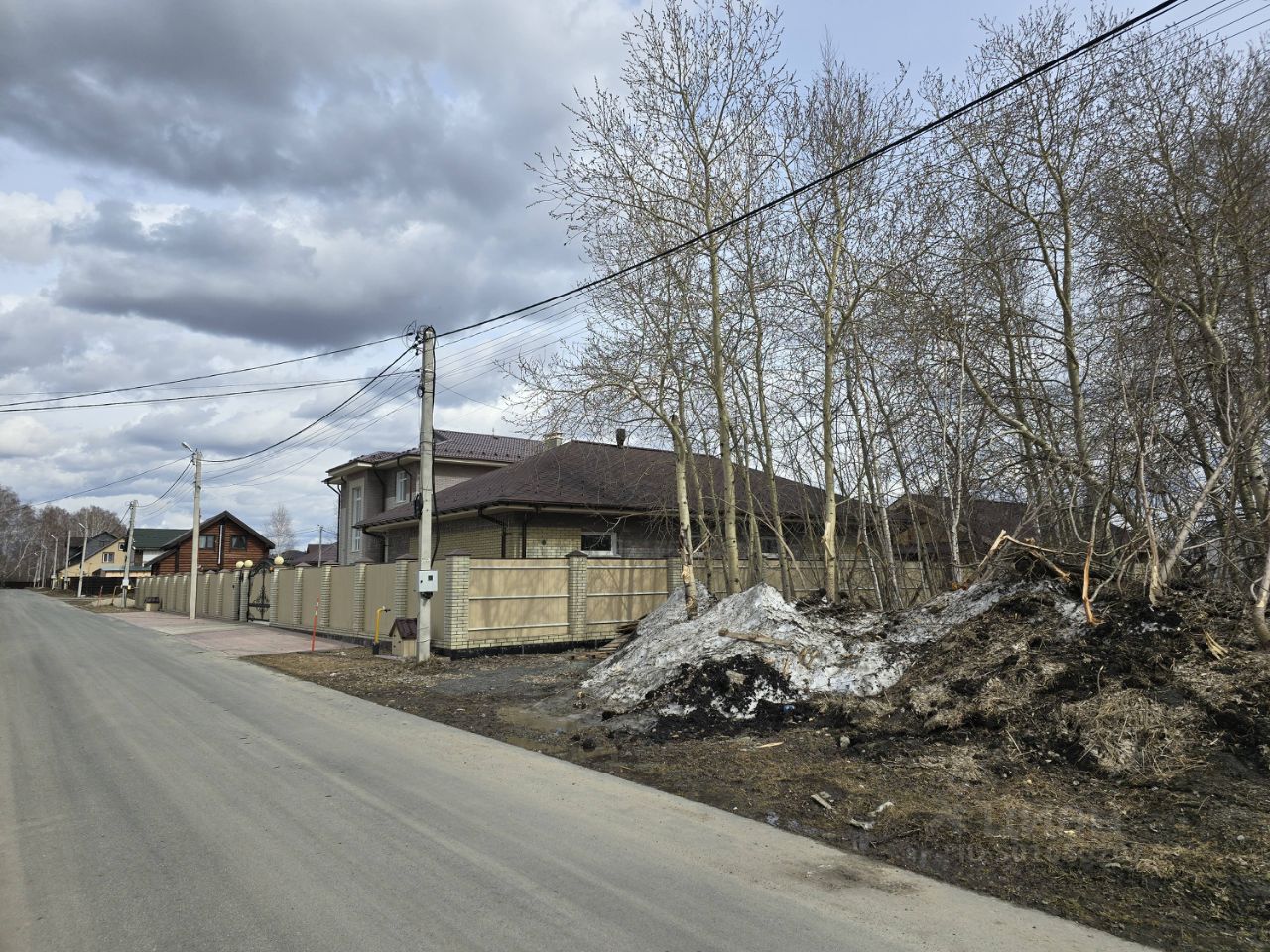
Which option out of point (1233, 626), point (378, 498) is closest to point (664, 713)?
point (1233, 626)

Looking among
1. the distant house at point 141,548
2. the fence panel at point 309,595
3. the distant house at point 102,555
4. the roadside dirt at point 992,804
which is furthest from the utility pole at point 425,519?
the distant house at point 102,555

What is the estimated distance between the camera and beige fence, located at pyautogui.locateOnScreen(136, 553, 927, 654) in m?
16.6

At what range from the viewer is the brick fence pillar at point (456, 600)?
53.2ft

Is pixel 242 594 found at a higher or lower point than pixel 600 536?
lower

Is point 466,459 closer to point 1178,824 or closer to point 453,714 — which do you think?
point 453,714

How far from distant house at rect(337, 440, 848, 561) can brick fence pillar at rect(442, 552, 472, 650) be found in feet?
10.8

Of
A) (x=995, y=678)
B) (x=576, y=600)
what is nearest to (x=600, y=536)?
(x=576, y=600)

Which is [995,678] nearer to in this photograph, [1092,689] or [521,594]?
[1092,689]

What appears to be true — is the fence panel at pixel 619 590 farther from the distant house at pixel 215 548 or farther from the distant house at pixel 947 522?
the distant house at pixel 215 548

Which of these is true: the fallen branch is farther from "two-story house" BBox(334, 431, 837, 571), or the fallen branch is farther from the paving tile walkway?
the paving tile walkway

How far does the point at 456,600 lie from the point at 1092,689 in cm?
1204

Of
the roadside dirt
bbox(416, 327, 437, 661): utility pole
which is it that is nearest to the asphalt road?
the roadside dirt

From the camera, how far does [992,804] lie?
5.80 m

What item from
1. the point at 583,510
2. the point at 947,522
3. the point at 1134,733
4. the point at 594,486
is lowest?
the point at 1134,733
